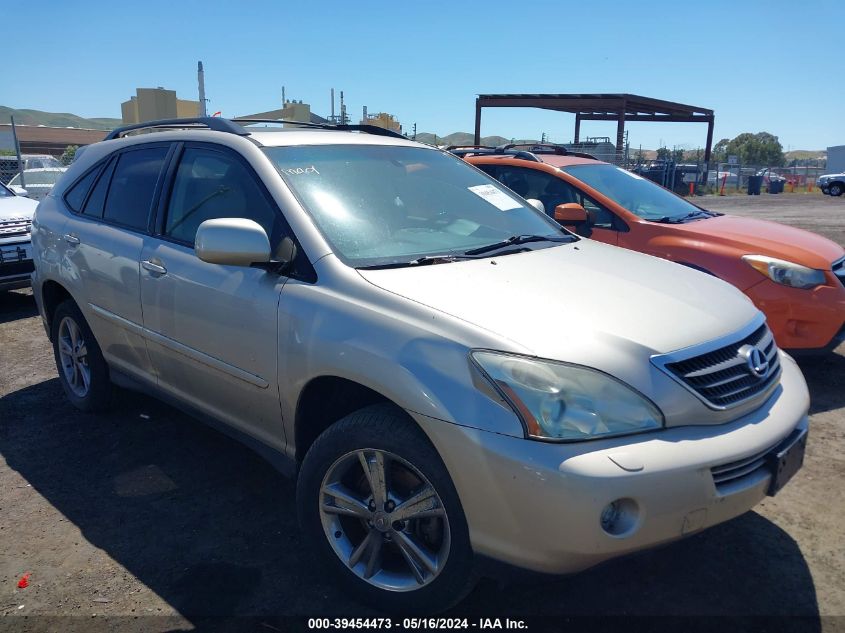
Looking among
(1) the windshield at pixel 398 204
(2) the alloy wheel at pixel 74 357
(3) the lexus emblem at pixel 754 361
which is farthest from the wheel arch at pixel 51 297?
(3) the lexus emblem at pixel 754 361

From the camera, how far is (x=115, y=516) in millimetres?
3316

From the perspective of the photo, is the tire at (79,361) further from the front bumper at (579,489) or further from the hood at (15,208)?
the hood at (15,208)

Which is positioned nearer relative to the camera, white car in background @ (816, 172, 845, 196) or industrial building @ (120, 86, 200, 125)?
industrial building @ (120, 86, 200, 125)

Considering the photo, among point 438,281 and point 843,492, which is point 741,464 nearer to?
point 438,281

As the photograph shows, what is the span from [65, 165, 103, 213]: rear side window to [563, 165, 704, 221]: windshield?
3.85 metres

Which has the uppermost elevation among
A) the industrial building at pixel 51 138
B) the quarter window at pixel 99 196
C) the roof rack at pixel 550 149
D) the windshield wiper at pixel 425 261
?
the industrial building at pixel 51 138

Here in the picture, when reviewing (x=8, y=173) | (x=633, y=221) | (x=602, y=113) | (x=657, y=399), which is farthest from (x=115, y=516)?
(x=602, y=113)

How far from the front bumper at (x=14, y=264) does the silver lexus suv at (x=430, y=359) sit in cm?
414

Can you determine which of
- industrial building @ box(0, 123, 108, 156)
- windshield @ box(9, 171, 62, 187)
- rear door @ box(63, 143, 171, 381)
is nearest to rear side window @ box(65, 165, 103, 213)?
rear door @ box(63, 143, 171, 381)

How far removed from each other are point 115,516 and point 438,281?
2012mm

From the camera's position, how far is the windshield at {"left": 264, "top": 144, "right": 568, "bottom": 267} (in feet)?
9.64

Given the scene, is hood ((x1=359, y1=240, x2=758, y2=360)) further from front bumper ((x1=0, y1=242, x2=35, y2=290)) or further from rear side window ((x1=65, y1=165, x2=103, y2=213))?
front bumper ((x1=0, y1=242, x2=35, y2=290))

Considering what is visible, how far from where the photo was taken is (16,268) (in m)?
7.26

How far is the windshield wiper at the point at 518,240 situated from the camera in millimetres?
3109
